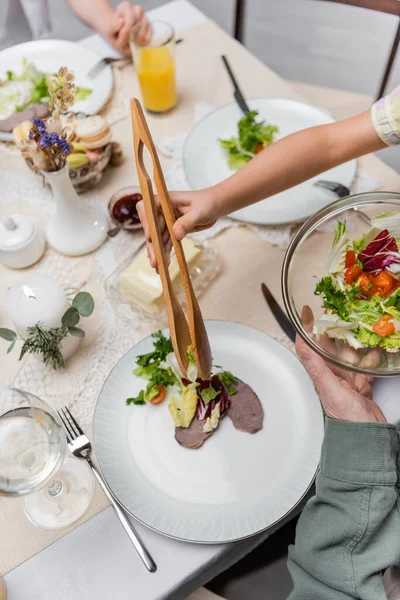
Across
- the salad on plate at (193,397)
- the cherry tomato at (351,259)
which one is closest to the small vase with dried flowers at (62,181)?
the salad on plate at (193,397)

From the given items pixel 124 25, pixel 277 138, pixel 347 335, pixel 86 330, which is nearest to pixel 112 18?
pixel 124 25

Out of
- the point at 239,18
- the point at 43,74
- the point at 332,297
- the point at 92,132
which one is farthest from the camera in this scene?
the point at 239,18

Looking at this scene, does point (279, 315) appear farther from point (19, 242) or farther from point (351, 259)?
point (19, 242)

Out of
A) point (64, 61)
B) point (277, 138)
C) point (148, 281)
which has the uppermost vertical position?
point (64, 61)

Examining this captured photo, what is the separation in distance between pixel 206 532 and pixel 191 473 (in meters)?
0.10

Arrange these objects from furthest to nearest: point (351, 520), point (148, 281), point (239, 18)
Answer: point (239, 18) < point (148, 281) < point (351, 520)

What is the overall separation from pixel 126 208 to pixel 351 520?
768mm

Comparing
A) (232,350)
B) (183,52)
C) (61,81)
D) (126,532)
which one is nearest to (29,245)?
(61,81)

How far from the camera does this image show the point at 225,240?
1202 millimetres

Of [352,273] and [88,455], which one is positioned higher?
[352,273]

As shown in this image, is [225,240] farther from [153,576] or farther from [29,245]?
[153,576]

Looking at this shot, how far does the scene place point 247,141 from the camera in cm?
129

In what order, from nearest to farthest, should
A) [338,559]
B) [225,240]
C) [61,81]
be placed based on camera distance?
[338,559] → [61,81] → [225,240]

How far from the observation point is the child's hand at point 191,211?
97 cm
